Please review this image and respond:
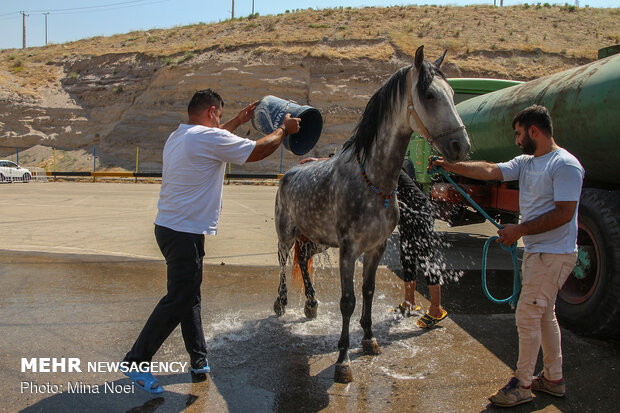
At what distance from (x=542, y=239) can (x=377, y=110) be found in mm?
1552

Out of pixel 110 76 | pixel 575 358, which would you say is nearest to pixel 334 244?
pixel 575 358

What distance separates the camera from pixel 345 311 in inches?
145

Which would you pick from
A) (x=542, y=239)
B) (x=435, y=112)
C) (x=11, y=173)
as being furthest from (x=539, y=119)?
(x=11, y=173)

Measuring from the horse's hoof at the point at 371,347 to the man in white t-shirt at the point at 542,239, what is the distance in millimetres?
1070

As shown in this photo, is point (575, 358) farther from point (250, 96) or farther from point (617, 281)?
point (250, 96)

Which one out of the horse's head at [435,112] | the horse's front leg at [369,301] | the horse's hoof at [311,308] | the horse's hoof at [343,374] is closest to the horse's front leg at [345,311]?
the horse's hoof at [343,374]

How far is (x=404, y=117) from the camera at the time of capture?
11.2ft

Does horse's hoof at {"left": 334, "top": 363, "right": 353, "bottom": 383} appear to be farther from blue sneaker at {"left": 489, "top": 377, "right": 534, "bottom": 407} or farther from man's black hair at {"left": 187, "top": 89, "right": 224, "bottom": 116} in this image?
man's black hair at {"left": 187, "top": 89, "right": 224, "bottom": 116}

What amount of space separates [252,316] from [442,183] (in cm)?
401

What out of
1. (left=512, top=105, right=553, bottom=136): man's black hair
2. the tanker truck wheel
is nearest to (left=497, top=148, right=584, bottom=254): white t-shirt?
(left=512, top=105, right=553, bottom=136): man's black hair

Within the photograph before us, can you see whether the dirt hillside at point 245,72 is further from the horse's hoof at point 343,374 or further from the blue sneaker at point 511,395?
the blue sneaker at point 511,395

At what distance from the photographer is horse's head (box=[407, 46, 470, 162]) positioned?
9.87 ft

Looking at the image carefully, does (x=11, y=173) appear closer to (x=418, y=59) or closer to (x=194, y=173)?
(x=194, y=173)

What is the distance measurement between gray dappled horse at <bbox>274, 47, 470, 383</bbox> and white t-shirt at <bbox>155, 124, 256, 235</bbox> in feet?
3.28
